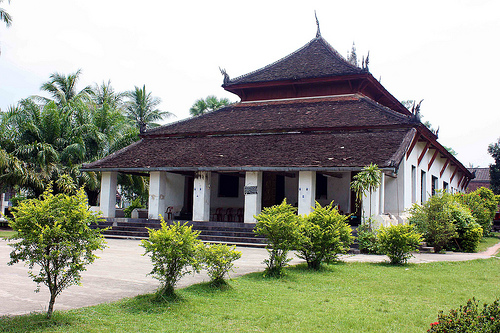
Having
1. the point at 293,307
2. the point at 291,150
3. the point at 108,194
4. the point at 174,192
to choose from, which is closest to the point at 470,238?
the point at 291,150

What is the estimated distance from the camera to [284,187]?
20.2 m

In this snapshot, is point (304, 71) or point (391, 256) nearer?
point (391, 256)

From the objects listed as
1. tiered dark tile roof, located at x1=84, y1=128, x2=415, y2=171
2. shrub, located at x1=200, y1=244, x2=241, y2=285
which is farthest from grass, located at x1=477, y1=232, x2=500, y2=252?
shrub, located at x1=200, y1=244, x2=241, y2=285

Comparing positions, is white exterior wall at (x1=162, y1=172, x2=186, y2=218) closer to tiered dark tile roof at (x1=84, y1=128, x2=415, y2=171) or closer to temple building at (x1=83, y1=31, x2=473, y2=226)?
temple building at (x1=83, y1=31, x2=473, y2=226)

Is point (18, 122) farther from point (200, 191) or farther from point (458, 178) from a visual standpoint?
point (458, 178)

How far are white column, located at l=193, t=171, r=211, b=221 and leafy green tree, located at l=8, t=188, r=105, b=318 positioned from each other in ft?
39.6

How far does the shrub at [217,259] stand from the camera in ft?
21.6

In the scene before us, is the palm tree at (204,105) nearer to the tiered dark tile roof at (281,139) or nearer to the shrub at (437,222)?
the tiered dark tile roof at (281,139)

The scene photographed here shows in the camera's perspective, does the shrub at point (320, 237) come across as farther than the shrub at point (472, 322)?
Yes

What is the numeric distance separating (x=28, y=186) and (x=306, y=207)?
13.9 metres

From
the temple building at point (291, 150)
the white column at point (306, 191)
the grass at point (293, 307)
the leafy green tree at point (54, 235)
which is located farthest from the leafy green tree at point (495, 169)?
the leafy green tree at point (54, 235)

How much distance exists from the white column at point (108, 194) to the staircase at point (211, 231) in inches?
29.5

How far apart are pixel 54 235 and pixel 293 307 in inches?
117

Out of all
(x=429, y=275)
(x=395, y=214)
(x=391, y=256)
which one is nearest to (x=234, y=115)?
(x=395, y=214)
